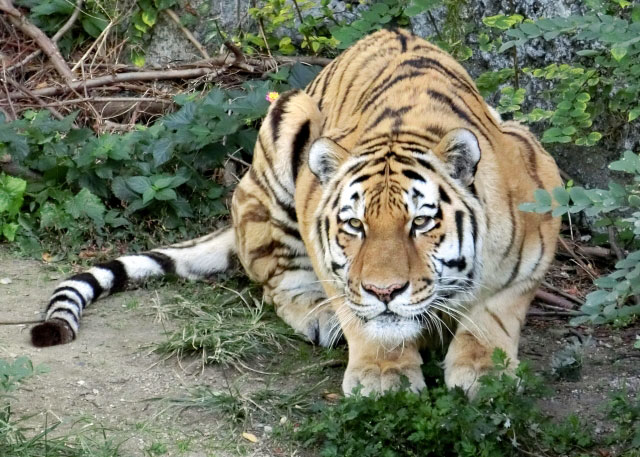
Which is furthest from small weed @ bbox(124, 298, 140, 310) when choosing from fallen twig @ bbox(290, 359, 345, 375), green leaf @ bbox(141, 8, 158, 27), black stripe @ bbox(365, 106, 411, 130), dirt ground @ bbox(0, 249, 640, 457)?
green leaf @ bbox(141, 8, 158, 27)

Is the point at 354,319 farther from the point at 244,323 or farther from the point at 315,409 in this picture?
the point at 244,323

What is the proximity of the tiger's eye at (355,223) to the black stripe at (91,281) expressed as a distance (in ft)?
5.81

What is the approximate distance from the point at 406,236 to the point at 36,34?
15.1 ft

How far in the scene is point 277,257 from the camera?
5426 millimetres

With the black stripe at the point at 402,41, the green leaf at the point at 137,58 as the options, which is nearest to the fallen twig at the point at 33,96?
the green leaf at the point at 137,58

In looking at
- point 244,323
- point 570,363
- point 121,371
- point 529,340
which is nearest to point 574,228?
point 529,340

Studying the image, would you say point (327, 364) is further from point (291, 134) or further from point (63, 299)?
point (63, 299)

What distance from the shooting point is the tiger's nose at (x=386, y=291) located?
3.95 meters

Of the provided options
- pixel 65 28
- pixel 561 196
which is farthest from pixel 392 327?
pixel 65 28

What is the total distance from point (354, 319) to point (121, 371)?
42.9 inches

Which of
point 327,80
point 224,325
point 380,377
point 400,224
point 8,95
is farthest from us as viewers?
point 8,95

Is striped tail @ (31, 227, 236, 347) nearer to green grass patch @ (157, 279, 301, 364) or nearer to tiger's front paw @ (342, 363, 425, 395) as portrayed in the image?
green grass patch @ (157, 279, 301, 364)

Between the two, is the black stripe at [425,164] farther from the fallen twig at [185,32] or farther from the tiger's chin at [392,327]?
the fallen twig at [185,32]

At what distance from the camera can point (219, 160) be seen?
20.8ft
